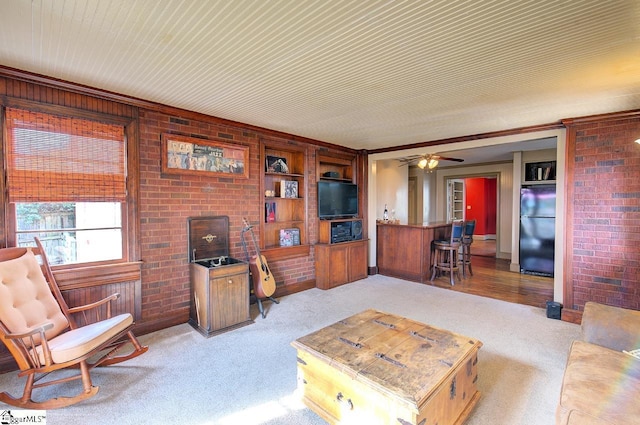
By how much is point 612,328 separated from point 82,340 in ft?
12.2

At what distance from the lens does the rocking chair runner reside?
2008 millimetres

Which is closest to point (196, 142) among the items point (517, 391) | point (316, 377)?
point (316, 377)

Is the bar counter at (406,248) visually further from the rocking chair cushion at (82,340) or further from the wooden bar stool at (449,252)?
the rocking chair cushion at (82,340)

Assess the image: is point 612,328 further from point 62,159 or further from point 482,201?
point 482,201

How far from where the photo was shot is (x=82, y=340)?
214cm

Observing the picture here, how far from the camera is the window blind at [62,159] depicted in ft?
8.21

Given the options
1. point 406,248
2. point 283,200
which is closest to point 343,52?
point 283,200

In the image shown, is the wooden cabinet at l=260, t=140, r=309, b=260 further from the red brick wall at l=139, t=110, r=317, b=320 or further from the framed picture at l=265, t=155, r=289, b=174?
the red brick wall at l=139, t=110, r=317, b=320

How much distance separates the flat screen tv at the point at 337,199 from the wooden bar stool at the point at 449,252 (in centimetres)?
162

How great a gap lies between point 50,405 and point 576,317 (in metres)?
5.01

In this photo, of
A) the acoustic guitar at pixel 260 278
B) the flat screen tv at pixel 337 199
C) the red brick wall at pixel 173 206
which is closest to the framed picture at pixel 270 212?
the red brick wall at pixel 173 206

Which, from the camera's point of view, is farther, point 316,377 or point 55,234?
point 55,234

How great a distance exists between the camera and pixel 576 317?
3.50m

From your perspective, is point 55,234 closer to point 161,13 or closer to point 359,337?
point 161,13
